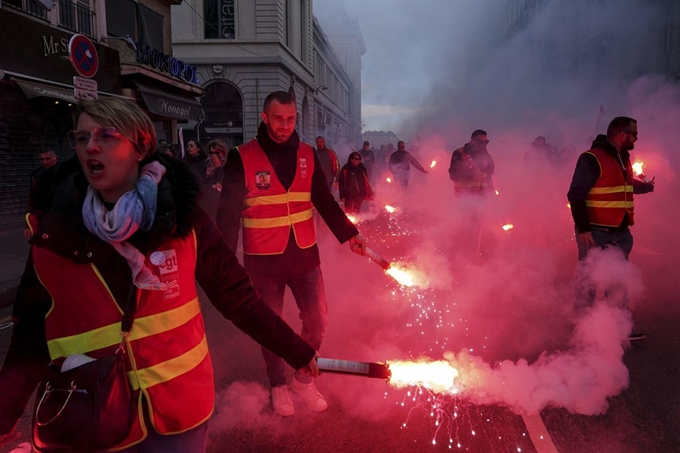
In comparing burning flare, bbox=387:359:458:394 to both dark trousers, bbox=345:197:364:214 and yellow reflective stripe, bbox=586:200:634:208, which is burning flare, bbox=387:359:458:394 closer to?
yellow reflective stripe, bbox=586:200:634:208

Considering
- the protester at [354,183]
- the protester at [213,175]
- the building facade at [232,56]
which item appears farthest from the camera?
the building facade at [232,56]

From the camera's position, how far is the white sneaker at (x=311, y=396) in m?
3.37

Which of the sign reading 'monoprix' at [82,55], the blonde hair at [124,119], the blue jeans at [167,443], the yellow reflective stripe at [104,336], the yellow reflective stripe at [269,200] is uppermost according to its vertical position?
the sign reading 'monoprix' at [82,55]

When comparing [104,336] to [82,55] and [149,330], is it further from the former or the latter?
[82,55]

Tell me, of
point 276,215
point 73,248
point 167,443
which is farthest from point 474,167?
point 73,248

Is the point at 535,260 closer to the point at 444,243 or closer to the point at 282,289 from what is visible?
the point at 444,243

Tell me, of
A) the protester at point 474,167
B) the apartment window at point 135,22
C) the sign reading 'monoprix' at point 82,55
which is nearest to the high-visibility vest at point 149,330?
the protester at point 474,167

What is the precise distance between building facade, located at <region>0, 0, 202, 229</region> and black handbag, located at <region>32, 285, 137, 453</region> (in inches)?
328

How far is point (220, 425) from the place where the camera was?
320cm

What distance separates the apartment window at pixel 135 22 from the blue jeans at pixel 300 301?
51.4ft

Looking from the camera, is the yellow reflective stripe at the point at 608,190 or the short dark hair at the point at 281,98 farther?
the yellow reflective stripe at the point at 608,190

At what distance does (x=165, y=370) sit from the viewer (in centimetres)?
160

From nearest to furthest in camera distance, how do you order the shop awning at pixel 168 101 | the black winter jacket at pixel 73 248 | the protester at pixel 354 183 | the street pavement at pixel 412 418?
1. the black winter jacket at pixel 73 248
2. the street pavement at pixel 412 418
3. the protester at pixel 354 183
4. the shop awning at pixel 168 101

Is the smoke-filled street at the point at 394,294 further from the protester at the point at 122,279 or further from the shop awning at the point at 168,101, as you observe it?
the shop awning at the point at 168,101
